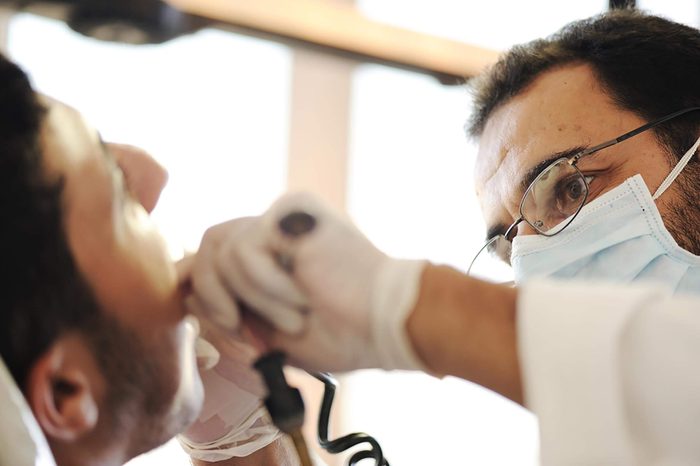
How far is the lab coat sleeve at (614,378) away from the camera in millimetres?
749

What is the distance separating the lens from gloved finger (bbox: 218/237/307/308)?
2.55ft

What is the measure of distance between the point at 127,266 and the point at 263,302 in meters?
0.21

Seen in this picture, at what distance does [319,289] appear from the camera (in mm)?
788

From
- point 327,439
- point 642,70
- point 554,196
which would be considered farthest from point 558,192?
point 327,439

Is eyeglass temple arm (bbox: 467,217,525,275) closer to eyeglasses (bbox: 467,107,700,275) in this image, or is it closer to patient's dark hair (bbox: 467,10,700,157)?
eyeglasses (bbox: 467,107,700,275)

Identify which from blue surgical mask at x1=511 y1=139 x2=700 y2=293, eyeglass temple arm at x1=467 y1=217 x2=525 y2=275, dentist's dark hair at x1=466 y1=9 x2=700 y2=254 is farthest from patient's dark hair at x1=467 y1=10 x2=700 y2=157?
eyeglass temple arm at x1=467 y1=217 x2=525 y2=275

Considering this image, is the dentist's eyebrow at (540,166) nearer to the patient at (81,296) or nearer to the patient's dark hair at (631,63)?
the patient's dark hair at (631,63)

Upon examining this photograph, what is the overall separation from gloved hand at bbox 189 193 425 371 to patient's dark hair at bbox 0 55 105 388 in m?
0.17

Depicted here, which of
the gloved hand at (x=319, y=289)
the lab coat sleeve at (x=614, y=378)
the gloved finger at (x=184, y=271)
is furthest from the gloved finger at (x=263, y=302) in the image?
the lab coat sleeve at (x=614, y=378)

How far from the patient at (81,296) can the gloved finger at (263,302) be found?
14 cm

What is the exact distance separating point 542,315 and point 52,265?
20.6 inches

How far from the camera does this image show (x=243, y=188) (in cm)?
212

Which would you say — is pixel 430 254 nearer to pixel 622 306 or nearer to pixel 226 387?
pixel 226 387

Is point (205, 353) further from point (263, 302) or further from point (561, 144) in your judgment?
point (561, 144)
